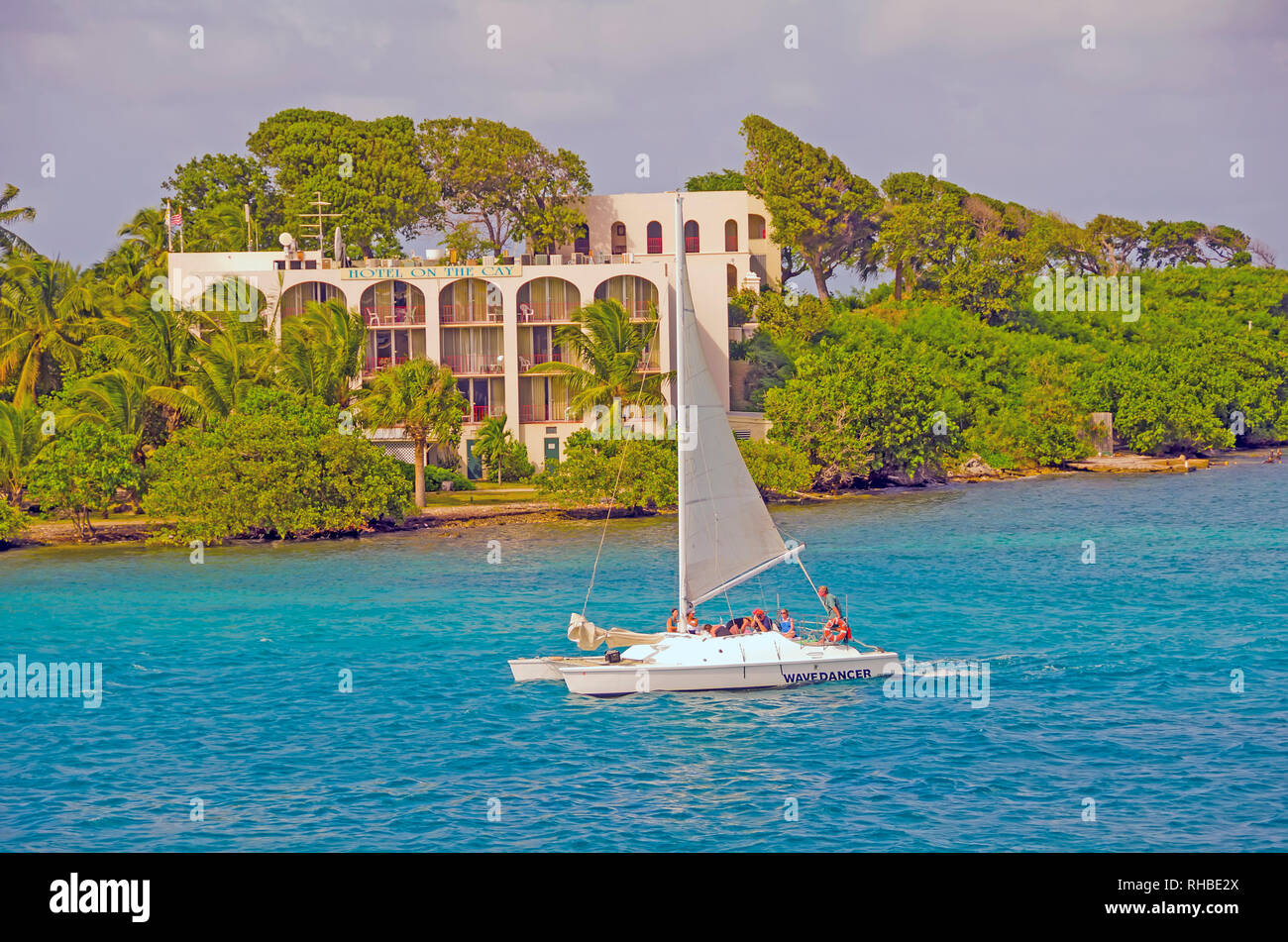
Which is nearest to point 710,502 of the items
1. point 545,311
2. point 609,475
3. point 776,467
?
point 609,475

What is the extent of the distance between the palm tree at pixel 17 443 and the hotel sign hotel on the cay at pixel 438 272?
21920mm

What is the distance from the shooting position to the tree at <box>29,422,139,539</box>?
208 ft

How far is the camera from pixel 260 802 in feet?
83.1

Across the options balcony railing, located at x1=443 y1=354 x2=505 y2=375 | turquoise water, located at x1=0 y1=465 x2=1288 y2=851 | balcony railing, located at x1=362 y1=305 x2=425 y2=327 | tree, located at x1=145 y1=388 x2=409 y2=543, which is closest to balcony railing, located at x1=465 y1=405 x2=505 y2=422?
balcony railing, located at x1=443 y1=354 x2=505 y2=375

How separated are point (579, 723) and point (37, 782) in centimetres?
1162

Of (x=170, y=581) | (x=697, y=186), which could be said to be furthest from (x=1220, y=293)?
(x=170, y=581)

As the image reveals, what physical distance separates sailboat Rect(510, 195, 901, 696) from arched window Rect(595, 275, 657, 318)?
164ft

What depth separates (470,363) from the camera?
8162 centimetres

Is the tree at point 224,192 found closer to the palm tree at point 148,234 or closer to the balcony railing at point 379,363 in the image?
the palm tree at point 148,234

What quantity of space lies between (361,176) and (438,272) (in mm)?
21589

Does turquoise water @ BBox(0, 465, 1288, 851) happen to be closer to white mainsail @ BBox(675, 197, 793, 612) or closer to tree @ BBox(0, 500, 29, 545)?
white mainsail @ BBox(675, 197, 793, 612)

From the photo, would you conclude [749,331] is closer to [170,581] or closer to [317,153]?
[317,153]

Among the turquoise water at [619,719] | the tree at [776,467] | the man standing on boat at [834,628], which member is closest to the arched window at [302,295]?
the tree at [776,467]

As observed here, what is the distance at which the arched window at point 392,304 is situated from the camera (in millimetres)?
81562
